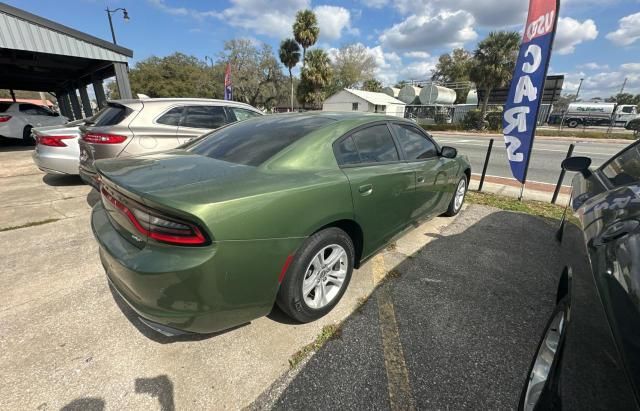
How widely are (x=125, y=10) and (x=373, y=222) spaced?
76.2 ft

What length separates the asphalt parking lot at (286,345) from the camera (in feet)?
5.49

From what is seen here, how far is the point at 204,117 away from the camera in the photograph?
514 cm

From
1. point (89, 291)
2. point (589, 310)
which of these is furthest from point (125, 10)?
point (589, 310)

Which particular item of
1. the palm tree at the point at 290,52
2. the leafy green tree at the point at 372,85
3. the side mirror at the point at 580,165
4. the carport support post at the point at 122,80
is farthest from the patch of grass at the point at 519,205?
the leafy green tree at the point at 372,85

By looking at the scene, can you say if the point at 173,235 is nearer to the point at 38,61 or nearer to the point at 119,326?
the point at 119,326

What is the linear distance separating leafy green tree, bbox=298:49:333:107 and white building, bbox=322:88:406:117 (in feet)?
7.95

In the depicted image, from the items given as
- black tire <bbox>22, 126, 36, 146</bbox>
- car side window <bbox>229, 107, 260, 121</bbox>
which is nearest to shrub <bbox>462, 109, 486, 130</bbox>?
car side window <bbox>229, 107, 260, 121</bbox>

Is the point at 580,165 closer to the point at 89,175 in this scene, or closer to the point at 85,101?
the point at 89,175

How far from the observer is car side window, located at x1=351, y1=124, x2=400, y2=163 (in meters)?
2.51

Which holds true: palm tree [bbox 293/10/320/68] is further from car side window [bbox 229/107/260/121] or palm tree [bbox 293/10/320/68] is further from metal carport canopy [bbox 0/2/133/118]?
car side window [bbox 229/107/260/121]

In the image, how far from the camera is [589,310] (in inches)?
42.6

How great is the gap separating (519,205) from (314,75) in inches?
1235

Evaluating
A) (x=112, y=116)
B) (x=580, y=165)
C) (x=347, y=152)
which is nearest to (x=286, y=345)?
(x=347, y=152)

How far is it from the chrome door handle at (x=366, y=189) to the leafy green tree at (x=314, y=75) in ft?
109
